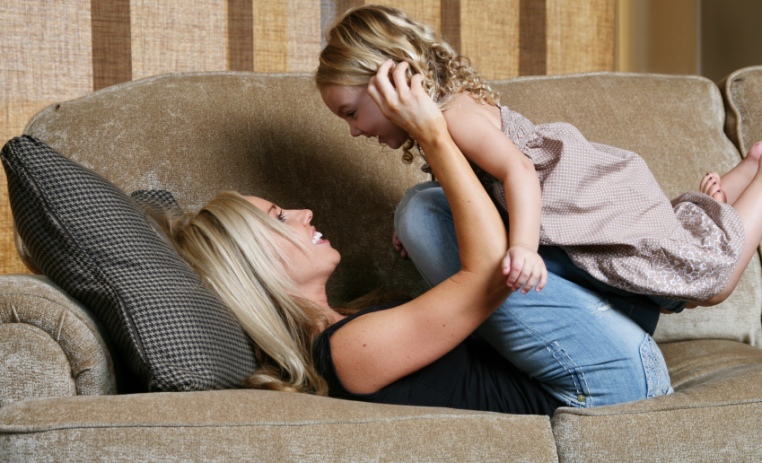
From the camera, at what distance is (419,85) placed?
137cm

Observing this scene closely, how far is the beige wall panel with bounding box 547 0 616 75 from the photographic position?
277 cm

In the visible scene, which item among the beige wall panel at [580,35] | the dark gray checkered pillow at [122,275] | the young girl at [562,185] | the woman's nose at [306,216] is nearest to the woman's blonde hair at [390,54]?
the young girl at [562,185]

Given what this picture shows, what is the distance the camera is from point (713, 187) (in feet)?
5.47

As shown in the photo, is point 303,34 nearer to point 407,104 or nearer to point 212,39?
point 212,39

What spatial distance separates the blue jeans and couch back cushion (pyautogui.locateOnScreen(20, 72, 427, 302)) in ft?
1.54

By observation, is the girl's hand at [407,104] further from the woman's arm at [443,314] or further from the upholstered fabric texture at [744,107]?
the upholstered fabric texture at [744,107]

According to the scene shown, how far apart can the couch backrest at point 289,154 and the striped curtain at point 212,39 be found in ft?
1.45

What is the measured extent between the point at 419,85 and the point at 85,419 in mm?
735

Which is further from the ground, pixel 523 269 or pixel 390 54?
pixel 390 54

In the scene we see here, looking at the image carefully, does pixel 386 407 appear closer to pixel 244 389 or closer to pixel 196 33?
pixel 244 389

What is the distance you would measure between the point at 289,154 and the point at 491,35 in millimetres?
1173

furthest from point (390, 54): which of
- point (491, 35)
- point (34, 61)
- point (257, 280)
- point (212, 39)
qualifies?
point (491, 35)

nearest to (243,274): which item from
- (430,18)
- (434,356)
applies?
(434,356)

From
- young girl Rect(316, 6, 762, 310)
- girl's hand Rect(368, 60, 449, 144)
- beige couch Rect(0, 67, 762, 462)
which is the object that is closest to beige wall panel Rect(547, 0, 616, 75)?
beige couch Rect(0, 67, 762, 462)
